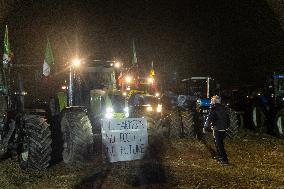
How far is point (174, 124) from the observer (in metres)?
14.2

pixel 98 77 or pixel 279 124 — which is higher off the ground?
pixel 98 77

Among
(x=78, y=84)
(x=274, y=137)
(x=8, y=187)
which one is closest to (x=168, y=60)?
(x=274, y=137)

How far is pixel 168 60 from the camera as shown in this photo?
129ft

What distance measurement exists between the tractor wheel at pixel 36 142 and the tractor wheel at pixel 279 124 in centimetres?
975

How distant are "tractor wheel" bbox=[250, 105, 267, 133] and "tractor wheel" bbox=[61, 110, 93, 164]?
9.89 m

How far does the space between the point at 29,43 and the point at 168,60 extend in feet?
48.1

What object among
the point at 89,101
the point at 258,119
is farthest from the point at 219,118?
the point at 258,119

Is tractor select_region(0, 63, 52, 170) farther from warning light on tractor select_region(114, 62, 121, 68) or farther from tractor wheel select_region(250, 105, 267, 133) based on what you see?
tractor wheel select_region(250, 105, 267, 133)

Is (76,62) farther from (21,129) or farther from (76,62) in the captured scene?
(21,129)

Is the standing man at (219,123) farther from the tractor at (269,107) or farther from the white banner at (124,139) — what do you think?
the tractor at (269,107)

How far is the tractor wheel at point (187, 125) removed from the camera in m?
14.2

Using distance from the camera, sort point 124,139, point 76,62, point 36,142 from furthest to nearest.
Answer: point 76,62
point 124,139
point 36,142

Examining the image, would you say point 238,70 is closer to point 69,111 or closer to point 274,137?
point 274,137

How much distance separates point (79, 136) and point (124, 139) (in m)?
1.14
